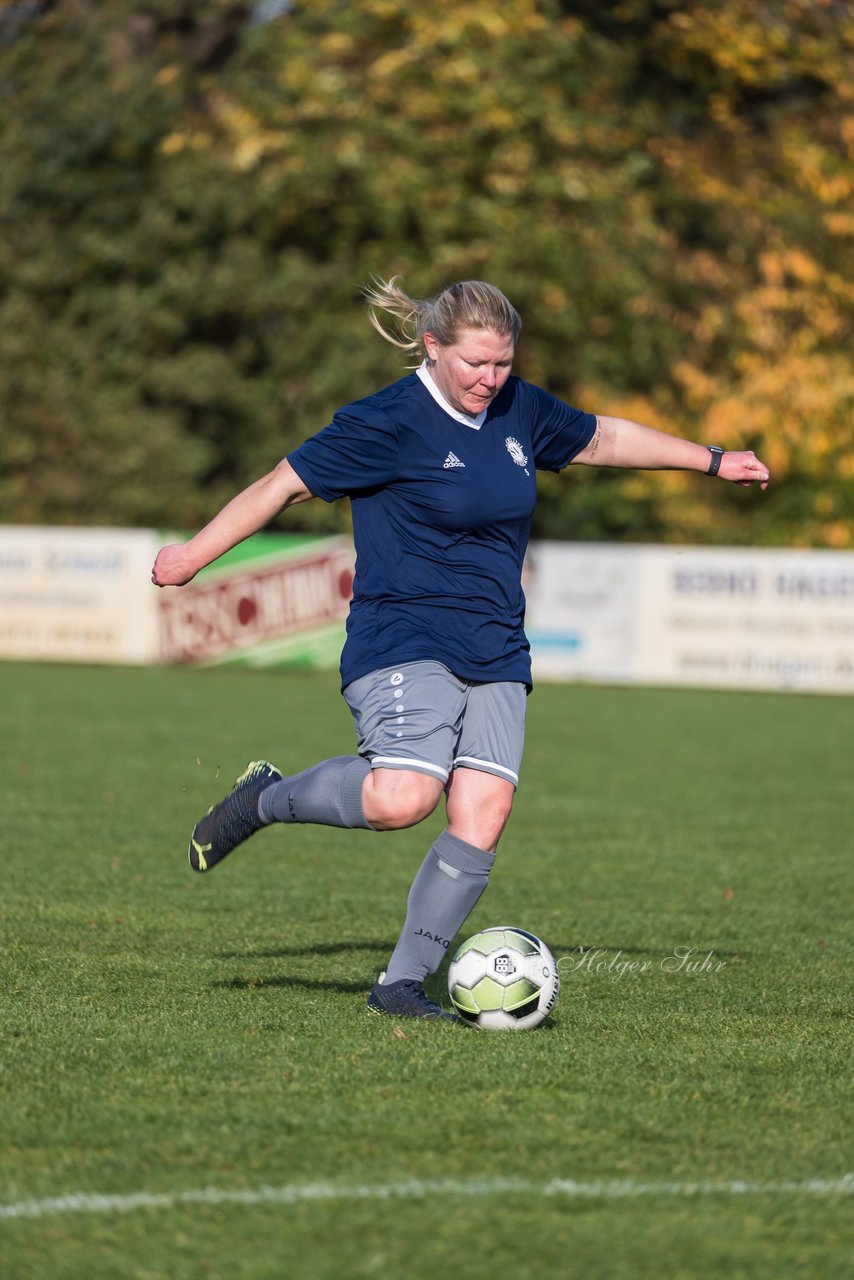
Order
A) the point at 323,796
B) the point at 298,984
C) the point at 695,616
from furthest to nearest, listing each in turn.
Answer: the point at 695,616, the point at 298,984, the point at 323,796

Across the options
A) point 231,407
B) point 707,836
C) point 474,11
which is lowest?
point 707,836

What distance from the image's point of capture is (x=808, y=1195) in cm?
368

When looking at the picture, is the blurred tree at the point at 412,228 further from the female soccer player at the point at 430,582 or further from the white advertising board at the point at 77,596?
the female soccer player at the point at 430,582

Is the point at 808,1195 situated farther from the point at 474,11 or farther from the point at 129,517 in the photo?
the point at 129,517

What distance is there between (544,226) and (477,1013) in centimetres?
2318

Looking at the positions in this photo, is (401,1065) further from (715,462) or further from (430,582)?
(715,462)

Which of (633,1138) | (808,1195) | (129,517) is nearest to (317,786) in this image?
(633,1138)

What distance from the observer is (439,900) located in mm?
5336

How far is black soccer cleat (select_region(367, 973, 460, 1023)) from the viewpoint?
5.30 meters

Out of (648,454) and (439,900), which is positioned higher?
(648,454)

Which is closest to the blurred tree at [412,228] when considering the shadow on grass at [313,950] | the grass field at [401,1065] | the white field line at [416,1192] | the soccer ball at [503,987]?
the grass field at [401,1065]

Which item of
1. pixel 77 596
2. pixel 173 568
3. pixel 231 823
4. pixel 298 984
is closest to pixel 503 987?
pixel 298 984

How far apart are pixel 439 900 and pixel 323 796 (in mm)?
457

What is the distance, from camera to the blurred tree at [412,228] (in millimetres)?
26891
